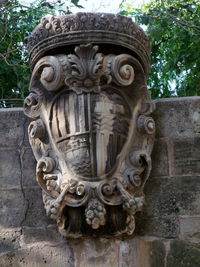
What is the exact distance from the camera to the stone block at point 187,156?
4008 mm

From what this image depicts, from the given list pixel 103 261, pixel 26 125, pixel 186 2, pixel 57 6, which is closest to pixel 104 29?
pixel 26 125

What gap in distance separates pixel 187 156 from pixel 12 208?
1.15 meters

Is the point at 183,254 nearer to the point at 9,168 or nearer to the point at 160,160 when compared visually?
the point at 160,160

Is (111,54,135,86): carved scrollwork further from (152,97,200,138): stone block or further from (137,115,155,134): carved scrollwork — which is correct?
(152,97,200,138): stone block

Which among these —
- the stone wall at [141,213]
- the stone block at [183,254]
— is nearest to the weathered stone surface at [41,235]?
the stone wall at [141,213]

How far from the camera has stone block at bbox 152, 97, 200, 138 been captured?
4.09 meters

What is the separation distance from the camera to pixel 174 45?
7.58m

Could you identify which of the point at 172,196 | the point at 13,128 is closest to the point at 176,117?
the point at 172,196

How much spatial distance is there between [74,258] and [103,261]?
0.18 metres

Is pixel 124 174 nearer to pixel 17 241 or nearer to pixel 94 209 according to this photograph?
pixel 94 209

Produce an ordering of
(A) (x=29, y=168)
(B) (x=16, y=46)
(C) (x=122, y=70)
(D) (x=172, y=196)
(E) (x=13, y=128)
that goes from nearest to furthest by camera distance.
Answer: (C) (x=122, y=70)
(D) (x=172, y=196)
(A) (x=29, y=168)
(E) (x=13, y=128)
(B) (x=16, y=46)

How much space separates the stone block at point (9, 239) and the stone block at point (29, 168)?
31cm

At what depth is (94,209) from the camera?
3650mm

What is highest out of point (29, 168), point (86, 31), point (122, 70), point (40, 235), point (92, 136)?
point (86, 31)
